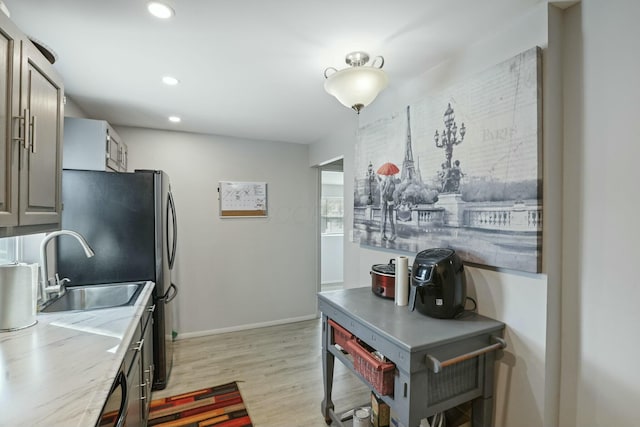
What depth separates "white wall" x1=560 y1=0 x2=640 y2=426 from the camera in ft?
3.80

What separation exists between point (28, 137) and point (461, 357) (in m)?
2.03

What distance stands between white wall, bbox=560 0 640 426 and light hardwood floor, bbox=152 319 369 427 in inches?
59.9

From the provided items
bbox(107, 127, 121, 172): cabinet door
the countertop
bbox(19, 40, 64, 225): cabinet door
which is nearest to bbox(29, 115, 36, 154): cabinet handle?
bbox(19, 40, 64, 225): cabinet door

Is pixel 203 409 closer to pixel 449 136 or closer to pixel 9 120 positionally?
pixel 9 120

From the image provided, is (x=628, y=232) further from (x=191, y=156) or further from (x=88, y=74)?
(x=191, y=156)

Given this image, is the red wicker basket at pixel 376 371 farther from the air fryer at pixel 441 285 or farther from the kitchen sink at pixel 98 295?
the kitchen sink at pixel 98 295

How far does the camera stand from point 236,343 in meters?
3.29

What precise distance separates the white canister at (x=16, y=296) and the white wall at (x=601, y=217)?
8.26 ft

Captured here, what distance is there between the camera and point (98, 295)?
2182mm

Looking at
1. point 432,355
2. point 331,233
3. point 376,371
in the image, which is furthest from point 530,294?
point 331,233

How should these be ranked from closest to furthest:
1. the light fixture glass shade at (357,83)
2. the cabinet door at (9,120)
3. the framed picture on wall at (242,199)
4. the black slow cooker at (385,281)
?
the cabinet door at (9,120), the light fixture glass shade at (357,83), the black slow cooker at (385,281), the framed picture on wall at (242,199)

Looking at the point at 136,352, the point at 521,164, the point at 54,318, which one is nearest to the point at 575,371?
the point at 521,164

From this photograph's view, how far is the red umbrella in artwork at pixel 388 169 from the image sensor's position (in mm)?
2150

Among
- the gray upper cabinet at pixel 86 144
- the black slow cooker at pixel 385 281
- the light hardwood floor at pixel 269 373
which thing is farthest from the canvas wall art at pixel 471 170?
the gray upper cabinet at pixel 86 144
